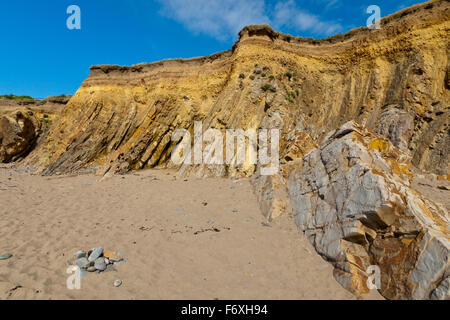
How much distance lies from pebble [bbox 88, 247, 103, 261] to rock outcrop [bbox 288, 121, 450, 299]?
531 cm

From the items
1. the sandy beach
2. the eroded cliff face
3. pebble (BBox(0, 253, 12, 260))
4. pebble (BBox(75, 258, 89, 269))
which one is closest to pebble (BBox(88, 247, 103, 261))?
pebble (BBox(75, 258, 89, 269))

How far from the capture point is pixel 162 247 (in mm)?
5504

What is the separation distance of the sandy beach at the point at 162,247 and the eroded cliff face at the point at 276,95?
505cm

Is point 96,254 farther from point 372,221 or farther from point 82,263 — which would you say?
point 372,221

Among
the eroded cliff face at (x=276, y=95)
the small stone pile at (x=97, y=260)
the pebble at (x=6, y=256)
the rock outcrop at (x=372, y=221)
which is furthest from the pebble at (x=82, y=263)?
the eroded cliff face at (x=276, y=95)

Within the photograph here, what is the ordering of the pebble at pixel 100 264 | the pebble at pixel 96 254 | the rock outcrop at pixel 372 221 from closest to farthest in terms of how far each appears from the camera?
1. the rock outcrop at pixel 372 221
2. the pebble at pixel 100 264
3. the pebble at pixel 96 254

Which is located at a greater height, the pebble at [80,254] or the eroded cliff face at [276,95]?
the eroded cliff face at [276,95]

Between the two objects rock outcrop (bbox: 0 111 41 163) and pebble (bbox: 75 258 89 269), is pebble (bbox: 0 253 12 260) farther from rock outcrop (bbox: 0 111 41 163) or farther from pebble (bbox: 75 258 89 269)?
rock outcrop (bbox: 0 111 41 163)

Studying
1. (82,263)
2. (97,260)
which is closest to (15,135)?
(82,263)

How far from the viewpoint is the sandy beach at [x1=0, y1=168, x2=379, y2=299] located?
3.98 m

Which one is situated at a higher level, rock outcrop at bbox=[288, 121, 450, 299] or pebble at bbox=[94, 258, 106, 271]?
rock outcrop at bbox=[288, 121, 450, 299]

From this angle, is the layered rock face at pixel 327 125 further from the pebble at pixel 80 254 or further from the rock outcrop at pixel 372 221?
the pebble at pixel 80 254

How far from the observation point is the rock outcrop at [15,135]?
61.4 feet
